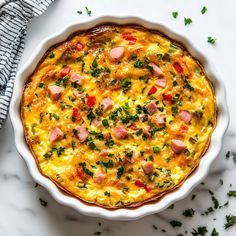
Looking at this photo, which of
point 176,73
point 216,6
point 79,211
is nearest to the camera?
point 79,211

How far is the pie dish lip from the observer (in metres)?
4.19

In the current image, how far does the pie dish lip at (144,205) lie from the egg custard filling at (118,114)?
0.13 feet

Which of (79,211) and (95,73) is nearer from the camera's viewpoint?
(79,211)

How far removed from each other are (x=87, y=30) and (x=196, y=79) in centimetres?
89

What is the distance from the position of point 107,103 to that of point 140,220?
905 mm

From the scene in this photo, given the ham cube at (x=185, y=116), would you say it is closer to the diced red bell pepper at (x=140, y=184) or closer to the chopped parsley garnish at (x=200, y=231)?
the diced red bell pepper at (x=140, y=184)

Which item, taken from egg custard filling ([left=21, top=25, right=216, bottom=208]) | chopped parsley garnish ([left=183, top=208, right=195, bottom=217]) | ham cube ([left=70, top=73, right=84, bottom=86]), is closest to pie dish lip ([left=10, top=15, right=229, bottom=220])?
egg custard filling ([left=21, top=25, right=216, bottom=208])

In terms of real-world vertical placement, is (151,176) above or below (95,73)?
below

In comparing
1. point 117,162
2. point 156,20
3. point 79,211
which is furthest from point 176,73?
point 79,211

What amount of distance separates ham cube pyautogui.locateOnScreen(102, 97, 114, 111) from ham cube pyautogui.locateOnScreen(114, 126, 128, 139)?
162 mm

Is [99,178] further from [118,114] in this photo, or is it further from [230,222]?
[230,222]

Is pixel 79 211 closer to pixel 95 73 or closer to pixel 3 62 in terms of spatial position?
pixel 95 73

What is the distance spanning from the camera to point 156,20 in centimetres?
471

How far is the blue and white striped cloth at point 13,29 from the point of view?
188 inches
